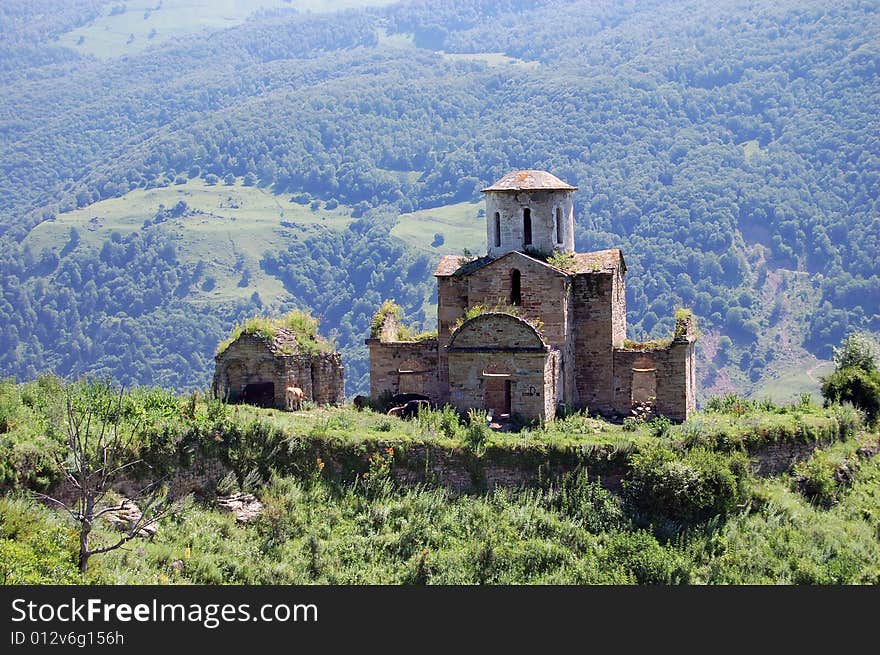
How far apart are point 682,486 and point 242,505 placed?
1072cm

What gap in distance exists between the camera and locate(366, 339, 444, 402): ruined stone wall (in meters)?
42.2

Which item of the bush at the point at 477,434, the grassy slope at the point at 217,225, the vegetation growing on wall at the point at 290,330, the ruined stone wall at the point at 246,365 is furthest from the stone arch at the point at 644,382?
the grassy slope at the point at 217,225

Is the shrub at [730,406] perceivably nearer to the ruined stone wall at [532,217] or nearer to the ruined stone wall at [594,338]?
the ruined stone wall at [594,338]

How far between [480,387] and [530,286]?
383cm

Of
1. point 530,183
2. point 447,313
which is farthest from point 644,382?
point 530,183

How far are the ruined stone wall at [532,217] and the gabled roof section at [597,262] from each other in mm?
784

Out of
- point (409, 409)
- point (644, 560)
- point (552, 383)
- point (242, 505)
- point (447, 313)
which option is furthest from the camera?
point (447, 313)

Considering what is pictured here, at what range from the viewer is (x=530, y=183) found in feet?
139

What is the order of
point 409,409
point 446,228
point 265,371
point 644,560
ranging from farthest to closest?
1. point 446,228
2. point 265,371
3. point 409,409
4. point 644,560

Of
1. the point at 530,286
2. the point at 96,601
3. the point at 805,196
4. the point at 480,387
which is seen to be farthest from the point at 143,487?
the point at 805,196

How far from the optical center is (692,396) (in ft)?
139

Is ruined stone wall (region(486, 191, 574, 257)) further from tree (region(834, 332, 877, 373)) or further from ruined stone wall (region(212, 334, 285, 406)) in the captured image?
tree (region(834, 332, 877, 373))

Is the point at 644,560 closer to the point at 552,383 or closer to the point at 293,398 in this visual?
the point at 552,383

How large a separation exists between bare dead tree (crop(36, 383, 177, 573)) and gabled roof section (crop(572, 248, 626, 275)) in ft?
49.4
